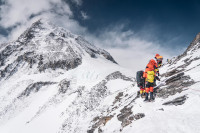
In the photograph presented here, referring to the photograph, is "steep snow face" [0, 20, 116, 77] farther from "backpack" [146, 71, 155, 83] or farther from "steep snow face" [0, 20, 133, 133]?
"backpack" [146, 71, 155, 83]

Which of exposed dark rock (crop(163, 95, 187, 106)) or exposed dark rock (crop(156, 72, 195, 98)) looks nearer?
exposed dark rock (crop(163, 95, 187, 106))

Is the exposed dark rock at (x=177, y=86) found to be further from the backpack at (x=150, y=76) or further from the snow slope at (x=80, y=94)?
the backpack at (x=150, y=76)

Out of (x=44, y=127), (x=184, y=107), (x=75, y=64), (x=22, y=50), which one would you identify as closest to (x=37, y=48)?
(x=22, y=50)

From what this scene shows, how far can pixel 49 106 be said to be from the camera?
2606 cm

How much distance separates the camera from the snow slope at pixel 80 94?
19.5ft

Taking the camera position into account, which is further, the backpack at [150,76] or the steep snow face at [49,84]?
the steep snow face at [49,84]

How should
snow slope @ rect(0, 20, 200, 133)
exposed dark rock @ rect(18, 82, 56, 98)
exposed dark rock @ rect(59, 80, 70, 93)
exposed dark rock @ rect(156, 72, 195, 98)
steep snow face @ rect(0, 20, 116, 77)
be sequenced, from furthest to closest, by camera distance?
steep snow face @ rect(0, 20, 116, 77) < exposed dark rock @ rect(18, 82, 56, 98) < exposed dark rock @ rect(59, 80, 70, 93) < exposed dark rock @ rect(156, 72, 195, 98) < snow slope @ rect(0, 20, 200, 133)

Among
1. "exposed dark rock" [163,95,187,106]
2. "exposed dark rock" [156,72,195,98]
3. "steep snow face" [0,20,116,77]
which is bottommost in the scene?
"exposed dark rock" [163,95,187,106]

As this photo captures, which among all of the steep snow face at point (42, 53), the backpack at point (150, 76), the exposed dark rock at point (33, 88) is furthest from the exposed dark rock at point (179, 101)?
the steep snow face at point (42, 53)

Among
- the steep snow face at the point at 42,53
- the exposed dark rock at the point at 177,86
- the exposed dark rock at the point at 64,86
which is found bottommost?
the exposed dark rock at the point at 177,86

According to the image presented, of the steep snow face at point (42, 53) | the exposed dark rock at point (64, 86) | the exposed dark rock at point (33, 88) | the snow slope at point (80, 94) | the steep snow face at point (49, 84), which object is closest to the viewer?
the snow slope at point (80, 94)

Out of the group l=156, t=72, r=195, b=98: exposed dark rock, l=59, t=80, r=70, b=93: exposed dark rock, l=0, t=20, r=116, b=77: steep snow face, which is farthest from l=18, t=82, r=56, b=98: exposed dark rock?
l=156, t=72, r=195, b=98: exposed dark rock

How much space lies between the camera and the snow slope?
595cm

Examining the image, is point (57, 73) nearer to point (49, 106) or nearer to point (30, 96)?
point (30, 96)
